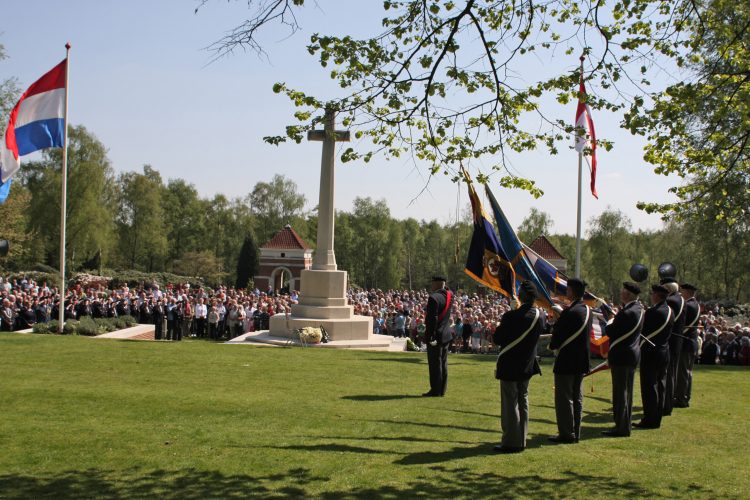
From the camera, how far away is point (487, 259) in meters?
13.0

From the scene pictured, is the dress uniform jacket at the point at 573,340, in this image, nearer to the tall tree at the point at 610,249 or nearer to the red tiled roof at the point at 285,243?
the red tiled roof at the point at 285,243

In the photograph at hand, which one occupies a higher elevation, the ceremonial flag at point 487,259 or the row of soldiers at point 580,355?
the ceremonial flag at point 487,259

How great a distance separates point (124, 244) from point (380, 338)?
61479mm

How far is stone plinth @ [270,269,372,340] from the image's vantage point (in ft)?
71.5

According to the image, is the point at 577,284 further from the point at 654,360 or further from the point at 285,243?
the point at 285,243

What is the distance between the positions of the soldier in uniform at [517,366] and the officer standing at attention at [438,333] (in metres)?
3.24

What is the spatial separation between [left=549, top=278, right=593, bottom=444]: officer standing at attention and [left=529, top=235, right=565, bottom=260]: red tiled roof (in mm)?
45167

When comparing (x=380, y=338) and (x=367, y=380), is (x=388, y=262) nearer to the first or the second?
(x=380, y=338)

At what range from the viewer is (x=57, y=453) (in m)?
7.18

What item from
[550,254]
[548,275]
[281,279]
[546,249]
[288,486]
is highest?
[546,249]

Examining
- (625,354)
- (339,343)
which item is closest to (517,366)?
(625,354)

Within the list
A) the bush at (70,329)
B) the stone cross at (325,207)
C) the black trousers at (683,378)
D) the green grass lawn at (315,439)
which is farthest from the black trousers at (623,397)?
the bush at (70,329)

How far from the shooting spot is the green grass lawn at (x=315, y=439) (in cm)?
634

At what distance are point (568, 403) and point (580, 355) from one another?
57 centimetres
